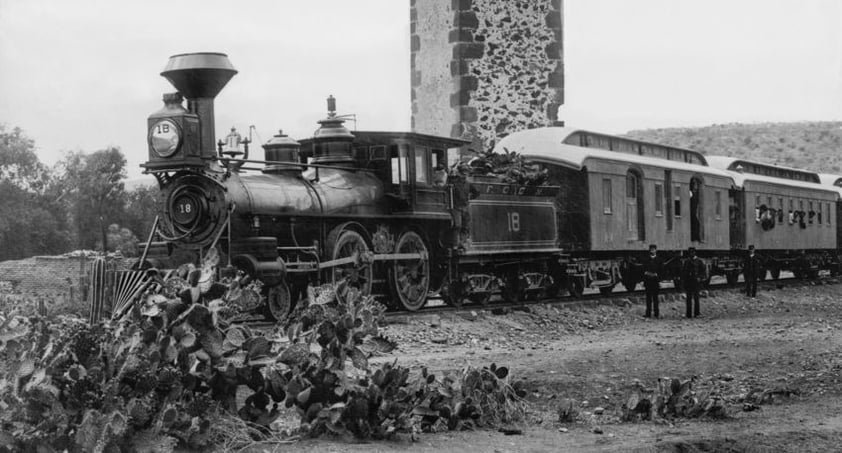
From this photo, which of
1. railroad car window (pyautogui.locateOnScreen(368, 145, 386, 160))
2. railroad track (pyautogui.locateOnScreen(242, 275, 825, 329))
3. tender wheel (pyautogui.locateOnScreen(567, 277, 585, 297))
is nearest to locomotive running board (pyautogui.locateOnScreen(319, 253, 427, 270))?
railroad track (pyautogui.locateOnScreen(242, 275, 825, 329))

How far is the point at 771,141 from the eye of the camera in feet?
247

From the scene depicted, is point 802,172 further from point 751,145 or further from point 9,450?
point 751,145

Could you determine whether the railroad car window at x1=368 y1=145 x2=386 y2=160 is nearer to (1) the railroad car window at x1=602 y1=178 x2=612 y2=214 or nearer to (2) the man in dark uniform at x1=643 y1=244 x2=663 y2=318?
(2) the man in dark uniform at x1=643 y1=244 x2=663 y2=318

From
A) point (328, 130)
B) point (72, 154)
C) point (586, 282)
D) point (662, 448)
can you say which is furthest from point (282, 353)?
point (72, 154)

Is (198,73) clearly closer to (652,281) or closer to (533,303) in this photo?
(533,303)

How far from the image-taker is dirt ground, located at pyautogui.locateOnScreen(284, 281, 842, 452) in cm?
658

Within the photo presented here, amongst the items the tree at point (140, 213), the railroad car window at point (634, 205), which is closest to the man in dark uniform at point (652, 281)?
the railroad car window at point (634, 205)

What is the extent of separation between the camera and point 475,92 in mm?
23891

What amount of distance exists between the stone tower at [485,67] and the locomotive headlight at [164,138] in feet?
40.4

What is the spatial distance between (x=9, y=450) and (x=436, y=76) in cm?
1989

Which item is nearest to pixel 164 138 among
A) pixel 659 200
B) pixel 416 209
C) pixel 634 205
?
pixel 416 209

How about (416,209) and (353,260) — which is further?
(416,209)

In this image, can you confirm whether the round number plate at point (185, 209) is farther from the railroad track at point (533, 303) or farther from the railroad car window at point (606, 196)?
the railroad car window at point (606, 196)

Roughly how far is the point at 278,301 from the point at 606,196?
8006mm
